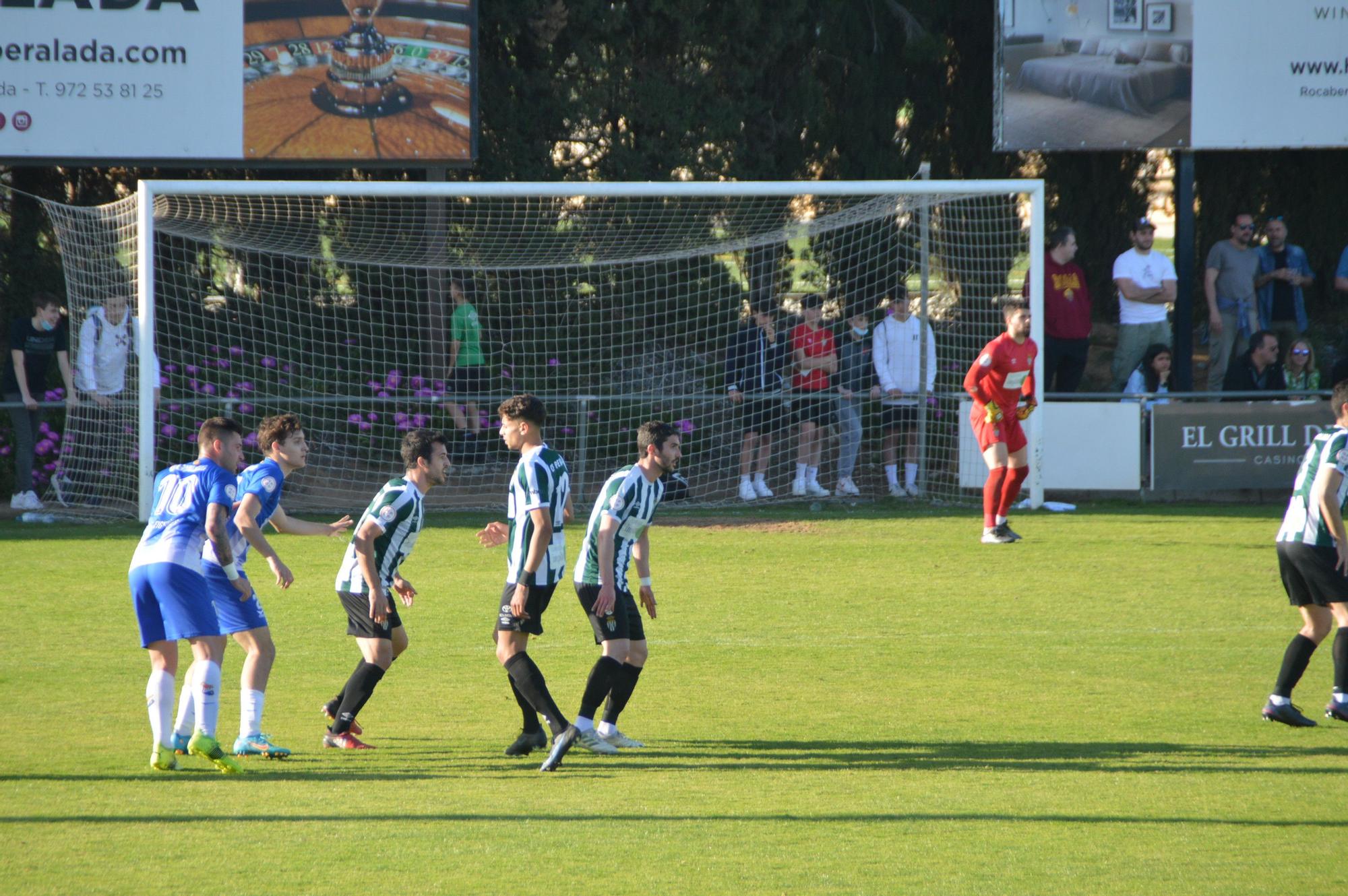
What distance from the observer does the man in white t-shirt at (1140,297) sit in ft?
48.5

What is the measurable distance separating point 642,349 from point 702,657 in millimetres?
8827

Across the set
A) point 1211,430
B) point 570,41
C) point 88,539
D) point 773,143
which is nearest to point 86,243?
point 88,539

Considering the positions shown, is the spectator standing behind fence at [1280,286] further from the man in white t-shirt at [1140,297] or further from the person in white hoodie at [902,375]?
the person in white hoodie at [902,375]

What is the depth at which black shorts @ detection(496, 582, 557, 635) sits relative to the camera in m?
6.22

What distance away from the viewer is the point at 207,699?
595 centimetres

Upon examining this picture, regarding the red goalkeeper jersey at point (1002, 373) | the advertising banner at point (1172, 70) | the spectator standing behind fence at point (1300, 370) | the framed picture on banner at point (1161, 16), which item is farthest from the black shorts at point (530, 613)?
the framed picture on banner at point (1161, 16)

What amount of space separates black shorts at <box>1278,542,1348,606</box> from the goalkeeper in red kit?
16.3 ft

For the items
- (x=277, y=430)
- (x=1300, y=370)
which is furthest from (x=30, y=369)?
(x=1300, y=370)

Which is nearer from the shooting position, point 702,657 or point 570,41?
point 702,657

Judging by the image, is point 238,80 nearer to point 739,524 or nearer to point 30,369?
point 30,369

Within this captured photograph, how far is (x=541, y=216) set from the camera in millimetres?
17141

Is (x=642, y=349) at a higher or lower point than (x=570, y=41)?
lower

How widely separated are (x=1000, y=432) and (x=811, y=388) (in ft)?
10.0

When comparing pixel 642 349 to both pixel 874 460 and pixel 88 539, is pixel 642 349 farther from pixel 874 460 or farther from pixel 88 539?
pixel 88 539
